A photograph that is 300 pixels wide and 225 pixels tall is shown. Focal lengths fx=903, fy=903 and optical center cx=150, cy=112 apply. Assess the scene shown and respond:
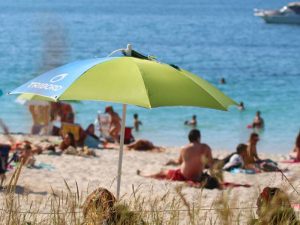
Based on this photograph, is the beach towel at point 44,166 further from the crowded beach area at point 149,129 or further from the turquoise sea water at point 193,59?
the turquoise sea water at point 193,59

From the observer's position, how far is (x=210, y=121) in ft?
77.7

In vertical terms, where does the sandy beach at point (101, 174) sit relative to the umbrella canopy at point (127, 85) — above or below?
below

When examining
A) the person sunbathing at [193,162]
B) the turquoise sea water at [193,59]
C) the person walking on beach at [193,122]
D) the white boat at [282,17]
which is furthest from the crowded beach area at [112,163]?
the white boat at [282,17]

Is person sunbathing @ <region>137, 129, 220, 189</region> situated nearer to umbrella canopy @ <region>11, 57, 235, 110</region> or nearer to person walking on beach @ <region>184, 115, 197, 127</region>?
umbrella canopy @ <region>11, 57, 235, 110</region>

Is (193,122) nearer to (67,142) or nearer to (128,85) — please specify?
(67,142)

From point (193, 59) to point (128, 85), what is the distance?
121 ft

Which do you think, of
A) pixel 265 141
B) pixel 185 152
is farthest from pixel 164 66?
pixel 265 141

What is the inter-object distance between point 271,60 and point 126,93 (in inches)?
1478

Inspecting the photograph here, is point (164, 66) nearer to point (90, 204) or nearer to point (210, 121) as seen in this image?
point (90, 204)

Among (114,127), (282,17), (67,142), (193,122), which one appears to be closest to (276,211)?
(67,142)

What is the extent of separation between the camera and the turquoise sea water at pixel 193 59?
22.6 metres

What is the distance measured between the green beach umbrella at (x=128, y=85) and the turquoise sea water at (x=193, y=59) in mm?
13020

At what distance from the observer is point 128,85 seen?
630 centimetres

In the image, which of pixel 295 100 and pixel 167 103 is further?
pixel 295 100
